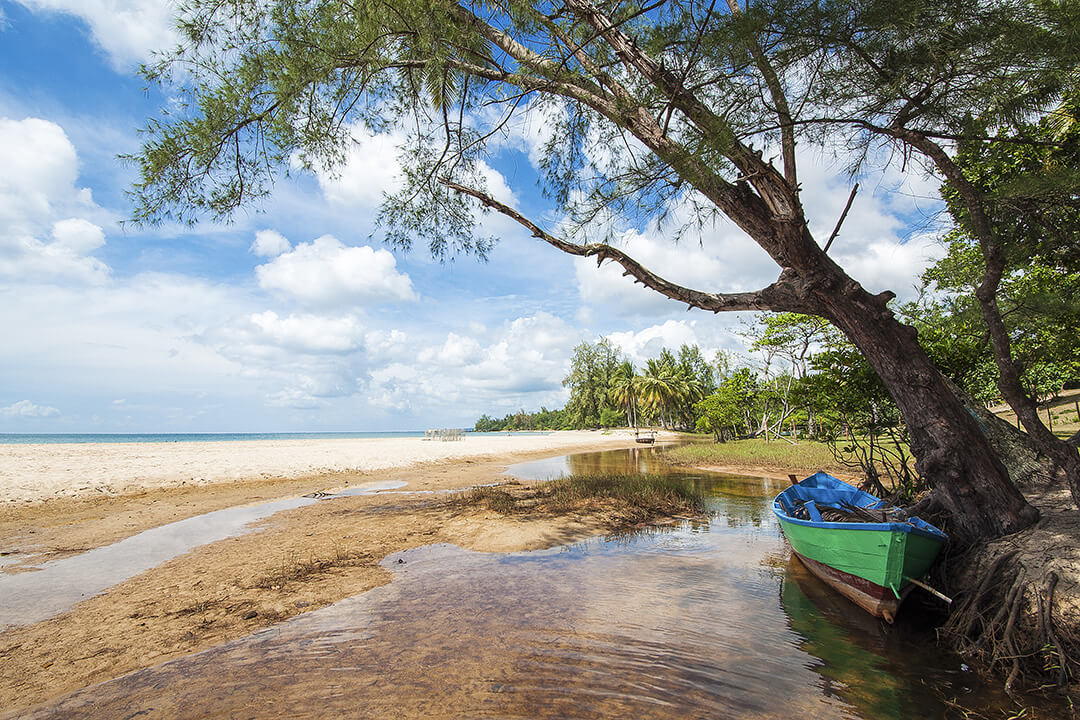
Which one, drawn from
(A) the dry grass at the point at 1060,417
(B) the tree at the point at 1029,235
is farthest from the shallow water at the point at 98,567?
(A) the dry grass at the point at 1060,417

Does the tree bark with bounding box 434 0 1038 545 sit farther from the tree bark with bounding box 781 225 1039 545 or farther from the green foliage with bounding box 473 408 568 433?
the green foliage with bounding box 473 408 568 433

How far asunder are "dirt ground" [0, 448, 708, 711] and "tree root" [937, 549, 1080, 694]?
515 cm

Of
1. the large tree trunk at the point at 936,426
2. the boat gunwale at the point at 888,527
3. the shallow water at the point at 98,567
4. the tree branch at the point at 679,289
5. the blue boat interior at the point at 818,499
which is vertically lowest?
the shallow water at the point at 98,567

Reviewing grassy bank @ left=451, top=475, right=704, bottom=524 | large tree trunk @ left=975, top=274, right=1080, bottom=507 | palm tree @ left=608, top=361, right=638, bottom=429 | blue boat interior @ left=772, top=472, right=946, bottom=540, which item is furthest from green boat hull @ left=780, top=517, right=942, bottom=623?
palm tree @ left=608, top=361, right=638, bottom=429

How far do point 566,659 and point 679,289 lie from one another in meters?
4.60

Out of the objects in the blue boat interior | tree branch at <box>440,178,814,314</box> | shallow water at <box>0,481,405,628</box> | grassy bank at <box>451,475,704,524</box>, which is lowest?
grassy bank at <box>451,475,704,524</box>

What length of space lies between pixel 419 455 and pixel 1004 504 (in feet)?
79.4

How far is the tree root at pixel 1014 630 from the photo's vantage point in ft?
12.4

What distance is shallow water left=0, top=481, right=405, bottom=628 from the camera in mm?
5129

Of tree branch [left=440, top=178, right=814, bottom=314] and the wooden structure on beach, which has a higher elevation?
tree branch [left=440, top=178, right=814, bottom=314]

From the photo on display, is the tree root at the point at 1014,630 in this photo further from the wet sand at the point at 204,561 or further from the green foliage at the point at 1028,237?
the wet sand at the point at 204,561

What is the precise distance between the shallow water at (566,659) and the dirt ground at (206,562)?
1.51 ft

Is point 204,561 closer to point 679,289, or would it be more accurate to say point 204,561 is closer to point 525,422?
point 679,289

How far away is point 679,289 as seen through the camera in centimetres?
649
